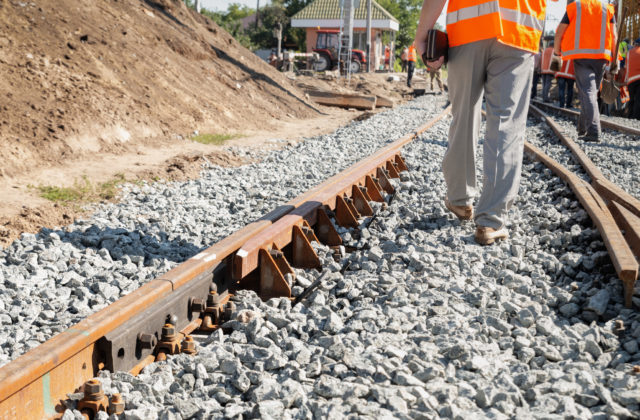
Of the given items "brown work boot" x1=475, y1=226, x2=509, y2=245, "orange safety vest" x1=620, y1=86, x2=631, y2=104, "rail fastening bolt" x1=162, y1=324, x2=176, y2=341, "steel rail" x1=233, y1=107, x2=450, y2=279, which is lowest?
"rail fastening bolt" x1=162, y1=324, x2=176, y2=341

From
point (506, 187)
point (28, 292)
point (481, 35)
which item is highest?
point (481, 35)

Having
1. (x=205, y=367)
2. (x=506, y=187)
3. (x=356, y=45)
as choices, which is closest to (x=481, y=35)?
(x=506, y=187)

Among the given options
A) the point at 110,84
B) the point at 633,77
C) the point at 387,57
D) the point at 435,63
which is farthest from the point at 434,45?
the point at 387,57

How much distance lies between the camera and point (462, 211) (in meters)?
4.47

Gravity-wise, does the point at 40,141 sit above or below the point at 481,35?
below

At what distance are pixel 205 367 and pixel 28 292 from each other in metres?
1.33

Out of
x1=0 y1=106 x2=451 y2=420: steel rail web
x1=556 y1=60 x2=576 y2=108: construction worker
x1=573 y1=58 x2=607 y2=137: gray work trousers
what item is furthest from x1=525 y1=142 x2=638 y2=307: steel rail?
x1=556 y1=60 x2=576 y2=108: construction worker

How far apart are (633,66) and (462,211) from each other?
12508mm

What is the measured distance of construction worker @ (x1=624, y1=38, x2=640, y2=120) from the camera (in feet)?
48.5

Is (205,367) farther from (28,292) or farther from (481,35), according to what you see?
(481,35)

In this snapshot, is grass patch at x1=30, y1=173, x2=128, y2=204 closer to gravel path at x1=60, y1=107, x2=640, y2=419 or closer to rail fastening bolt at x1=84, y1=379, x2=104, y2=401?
gravel path at x1=60, y1=107, x2=640, y2=419

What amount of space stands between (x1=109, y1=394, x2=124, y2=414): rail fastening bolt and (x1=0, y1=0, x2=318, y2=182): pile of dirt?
4.31 meters

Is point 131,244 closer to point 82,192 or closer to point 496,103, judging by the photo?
point 82,192

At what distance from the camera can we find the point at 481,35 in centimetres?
386
